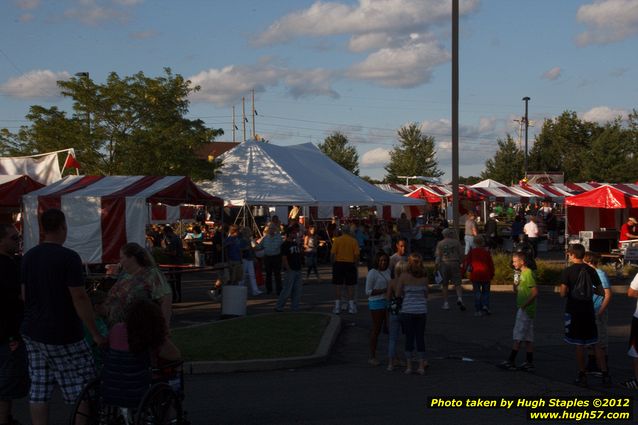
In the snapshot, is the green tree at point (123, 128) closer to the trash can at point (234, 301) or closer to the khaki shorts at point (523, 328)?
the trash can at point (234, 301)

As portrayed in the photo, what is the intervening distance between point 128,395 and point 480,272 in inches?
401

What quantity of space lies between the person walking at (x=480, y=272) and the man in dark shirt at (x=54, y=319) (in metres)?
10.1

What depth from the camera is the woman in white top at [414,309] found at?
396 inches

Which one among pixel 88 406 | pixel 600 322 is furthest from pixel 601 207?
pixel 88 406

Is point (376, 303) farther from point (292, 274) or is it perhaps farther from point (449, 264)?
point (449, 264)

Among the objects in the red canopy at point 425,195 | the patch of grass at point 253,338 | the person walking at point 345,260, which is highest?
the red canopy at point 425,195

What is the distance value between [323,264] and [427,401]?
69.7 ft

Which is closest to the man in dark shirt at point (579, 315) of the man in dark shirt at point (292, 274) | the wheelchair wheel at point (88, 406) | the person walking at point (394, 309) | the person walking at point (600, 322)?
the person walking at point (600, 322)

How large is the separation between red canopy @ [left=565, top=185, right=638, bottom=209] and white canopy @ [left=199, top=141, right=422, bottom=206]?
7074 mm

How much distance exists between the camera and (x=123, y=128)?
1145 inches

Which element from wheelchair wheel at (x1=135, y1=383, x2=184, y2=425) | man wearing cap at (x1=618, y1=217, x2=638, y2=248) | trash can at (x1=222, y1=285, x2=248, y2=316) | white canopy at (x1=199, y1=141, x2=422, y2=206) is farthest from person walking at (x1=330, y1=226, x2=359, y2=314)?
man wearing cap at (x1=618, y1=217, x2=638, y2=248)

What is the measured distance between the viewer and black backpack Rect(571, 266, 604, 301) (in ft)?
30.8

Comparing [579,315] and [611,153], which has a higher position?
[611,153]

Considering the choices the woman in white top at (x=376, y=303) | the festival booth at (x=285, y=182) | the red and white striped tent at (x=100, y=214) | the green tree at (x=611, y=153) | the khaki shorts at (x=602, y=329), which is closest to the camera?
the khaki shorts at (x=602, y=329)
